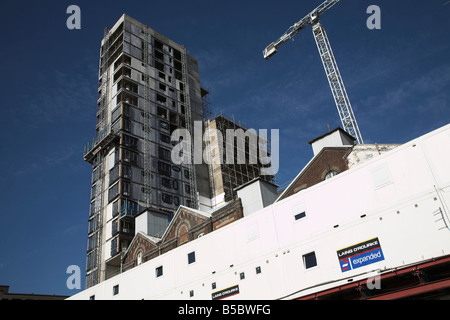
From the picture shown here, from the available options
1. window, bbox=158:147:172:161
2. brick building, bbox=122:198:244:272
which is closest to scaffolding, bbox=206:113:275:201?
window, bbox=158:147:172:161

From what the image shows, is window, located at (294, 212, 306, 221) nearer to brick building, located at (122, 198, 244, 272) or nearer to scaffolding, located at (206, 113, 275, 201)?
brick building, located at (122, 198, 244, 272)

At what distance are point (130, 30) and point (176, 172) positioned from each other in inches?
1338

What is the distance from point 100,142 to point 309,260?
56523 millimetres

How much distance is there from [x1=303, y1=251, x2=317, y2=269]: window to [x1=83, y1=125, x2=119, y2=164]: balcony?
176ft

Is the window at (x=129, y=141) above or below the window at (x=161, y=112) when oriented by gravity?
below

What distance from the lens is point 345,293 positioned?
862 inches

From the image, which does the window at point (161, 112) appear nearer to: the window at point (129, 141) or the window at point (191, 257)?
the window at point (129, 141)

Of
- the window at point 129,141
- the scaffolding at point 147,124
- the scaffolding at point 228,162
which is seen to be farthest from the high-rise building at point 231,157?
the window at point 129,141

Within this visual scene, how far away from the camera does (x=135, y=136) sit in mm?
74375

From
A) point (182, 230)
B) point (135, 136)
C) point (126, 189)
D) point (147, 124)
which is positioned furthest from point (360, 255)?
point (147, 124)

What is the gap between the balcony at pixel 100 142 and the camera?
7200 centimetres

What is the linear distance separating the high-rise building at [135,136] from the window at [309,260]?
33637 millimetres

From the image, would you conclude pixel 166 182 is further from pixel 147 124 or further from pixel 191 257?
pixel 191 257
